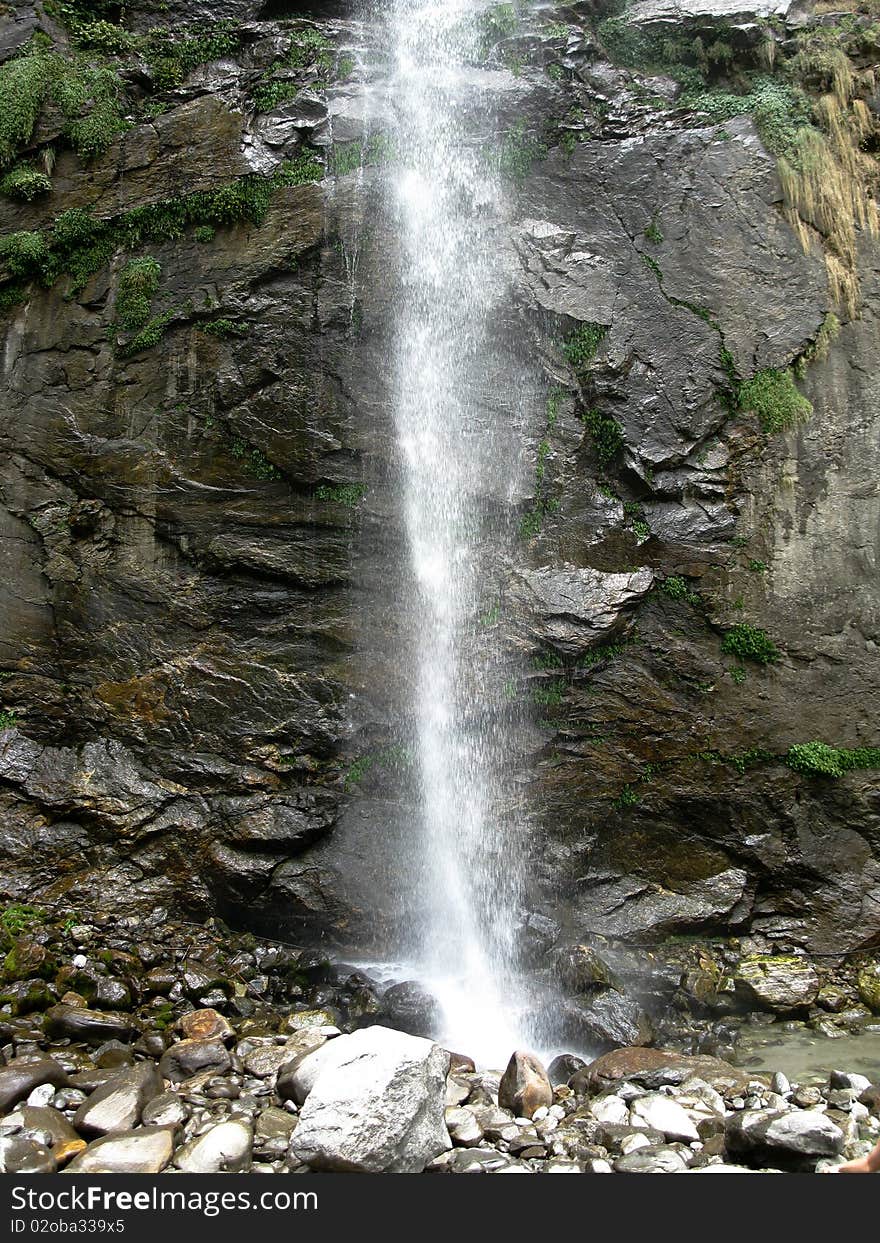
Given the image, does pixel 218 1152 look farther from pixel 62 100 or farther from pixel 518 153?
pixel 62 100

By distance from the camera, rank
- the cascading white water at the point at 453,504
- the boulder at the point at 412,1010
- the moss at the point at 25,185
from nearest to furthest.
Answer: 1. the boulder at the point at 412,1010
2. the cascading white water at the point at 453,504
3. the moss at the point at 25,185

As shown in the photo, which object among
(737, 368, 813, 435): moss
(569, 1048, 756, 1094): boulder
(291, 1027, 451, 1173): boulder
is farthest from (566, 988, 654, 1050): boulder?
(737, 368, 813, 435): moss

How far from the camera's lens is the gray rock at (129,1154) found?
4.16 meters

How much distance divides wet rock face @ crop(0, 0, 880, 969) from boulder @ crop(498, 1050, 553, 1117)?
2.14 meters

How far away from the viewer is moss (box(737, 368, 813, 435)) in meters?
8.34

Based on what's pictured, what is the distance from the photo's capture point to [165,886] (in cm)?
764

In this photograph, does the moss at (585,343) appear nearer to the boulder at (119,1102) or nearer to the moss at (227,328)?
the moss at (227,328)

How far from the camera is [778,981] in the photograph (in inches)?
275

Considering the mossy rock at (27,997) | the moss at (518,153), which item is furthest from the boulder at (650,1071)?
the moss at (518,153)

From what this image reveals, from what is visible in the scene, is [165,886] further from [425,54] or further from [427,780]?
[425,54]

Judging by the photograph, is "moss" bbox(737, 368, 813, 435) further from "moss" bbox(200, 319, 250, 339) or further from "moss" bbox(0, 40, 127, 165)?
"moss" bbox(0, 40, 127, 165)

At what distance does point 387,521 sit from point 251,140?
464 centimetres

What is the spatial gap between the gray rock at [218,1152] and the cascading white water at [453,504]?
2635 millimetres

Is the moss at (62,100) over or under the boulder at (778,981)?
over
